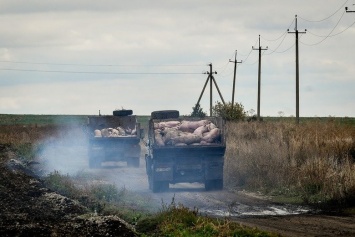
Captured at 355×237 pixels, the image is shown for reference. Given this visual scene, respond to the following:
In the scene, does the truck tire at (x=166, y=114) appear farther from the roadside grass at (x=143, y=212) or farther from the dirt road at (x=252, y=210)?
the roadside grass at (x=143, y=212)

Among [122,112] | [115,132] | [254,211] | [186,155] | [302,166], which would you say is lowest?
[254,211]

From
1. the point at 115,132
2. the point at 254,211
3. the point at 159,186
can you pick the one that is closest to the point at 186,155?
the point at 159,186

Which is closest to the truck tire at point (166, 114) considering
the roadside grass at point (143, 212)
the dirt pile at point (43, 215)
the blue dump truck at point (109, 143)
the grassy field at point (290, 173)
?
the grassy field at point (290, 173)

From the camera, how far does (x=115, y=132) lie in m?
38.5

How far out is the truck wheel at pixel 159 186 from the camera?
25828mm

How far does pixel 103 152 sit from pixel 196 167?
1281 cm

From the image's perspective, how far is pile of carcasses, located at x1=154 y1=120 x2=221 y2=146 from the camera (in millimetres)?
25578

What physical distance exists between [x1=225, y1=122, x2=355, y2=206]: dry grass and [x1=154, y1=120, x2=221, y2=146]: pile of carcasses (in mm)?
2391

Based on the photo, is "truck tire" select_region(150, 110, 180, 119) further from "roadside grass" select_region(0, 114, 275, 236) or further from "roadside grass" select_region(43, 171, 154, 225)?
"roadside grass" select_region(43, 171, 154, 225)

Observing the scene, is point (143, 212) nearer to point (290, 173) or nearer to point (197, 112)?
point (290, 173)

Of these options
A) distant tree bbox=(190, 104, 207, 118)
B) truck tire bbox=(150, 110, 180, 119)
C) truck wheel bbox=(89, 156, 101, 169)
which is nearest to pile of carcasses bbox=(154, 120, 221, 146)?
truck tire bbox=(150, 110, 180, 119)

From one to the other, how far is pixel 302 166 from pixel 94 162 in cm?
1421

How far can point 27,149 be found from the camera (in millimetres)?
42906

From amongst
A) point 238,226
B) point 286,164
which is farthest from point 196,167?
point 238,226
